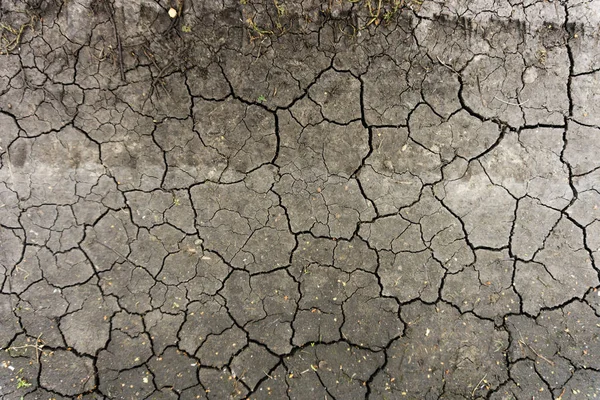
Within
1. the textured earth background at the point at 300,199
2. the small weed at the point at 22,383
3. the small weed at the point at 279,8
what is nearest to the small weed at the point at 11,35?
the textured earth background at the point at 300,199

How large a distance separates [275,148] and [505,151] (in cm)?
165

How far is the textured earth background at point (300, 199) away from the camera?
2.63 m

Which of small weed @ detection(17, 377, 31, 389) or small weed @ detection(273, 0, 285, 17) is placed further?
small weed @ detection(273, 0, 285, 17)

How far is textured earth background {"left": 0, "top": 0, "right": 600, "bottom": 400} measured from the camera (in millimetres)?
2633

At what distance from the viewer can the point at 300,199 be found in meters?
2.73

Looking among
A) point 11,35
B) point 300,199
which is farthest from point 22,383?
point 11,35

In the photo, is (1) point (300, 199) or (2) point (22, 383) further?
(1) point (300, 199)

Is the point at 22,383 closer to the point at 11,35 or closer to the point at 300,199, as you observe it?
the point at 300,199

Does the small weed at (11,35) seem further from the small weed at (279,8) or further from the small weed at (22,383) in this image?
the small weed at (22,383)

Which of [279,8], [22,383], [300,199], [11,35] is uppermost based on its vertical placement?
[279,8]

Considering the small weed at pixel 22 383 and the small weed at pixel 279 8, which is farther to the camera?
the small weed at pixel 279 8

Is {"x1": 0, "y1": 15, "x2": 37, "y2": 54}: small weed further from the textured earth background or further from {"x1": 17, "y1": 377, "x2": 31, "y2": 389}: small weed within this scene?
{"x1": 17, "y1": 377, "x2": 31, "y2": 389}: small weed

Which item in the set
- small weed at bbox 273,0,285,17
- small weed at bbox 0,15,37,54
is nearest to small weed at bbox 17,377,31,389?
small weed at bbox 0,15,37,54

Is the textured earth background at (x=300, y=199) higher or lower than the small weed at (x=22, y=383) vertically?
higher
